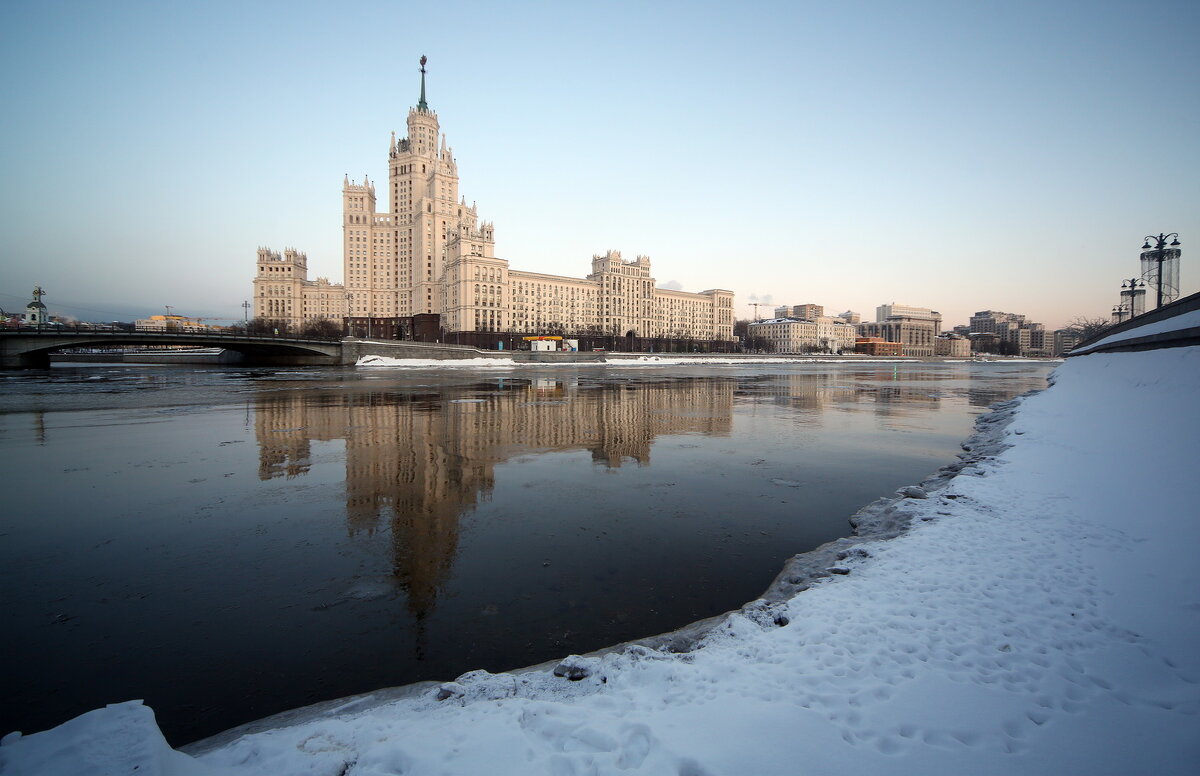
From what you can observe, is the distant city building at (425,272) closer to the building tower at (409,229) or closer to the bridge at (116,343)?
the building tower at (409,229)

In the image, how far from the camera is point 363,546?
6.03 m

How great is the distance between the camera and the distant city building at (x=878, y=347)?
184750 millimetres

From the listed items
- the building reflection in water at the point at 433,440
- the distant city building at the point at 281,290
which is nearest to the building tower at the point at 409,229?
the distant city building at the point at 281,290

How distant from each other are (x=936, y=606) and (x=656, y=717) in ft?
9.09

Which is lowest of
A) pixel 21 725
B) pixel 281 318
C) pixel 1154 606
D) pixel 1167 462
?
pixel 21 725

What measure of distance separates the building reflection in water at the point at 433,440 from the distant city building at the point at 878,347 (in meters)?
185

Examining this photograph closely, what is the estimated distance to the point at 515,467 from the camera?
9961mm

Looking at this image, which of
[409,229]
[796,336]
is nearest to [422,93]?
[409,229]

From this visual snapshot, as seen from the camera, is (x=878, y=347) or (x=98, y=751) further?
(x=878, y=347)

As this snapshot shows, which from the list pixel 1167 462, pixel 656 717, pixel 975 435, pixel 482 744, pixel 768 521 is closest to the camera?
pixel 482 744

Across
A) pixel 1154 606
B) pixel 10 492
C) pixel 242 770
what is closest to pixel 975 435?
pixel 1154 606

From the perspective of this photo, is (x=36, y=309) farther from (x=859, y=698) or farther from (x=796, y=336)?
(x=796, y=336)

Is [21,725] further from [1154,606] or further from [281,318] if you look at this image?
[281,318]

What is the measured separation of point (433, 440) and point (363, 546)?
657cm
